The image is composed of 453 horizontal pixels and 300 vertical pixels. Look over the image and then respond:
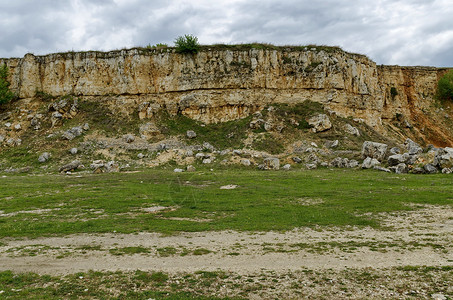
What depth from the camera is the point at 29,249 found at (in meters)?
12.3

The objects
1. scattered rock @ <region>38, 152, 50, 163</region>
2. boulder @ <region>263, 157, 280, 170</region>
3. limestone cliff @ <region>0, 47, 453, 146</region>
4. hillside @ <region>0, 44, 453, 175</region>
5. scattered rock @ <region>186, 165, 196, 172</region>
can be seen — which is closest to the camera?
scattered rock @ <region>186, 165, 196, 172</region>

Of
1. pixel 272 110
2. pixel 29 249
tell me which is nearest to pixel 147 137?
pixel 272 110

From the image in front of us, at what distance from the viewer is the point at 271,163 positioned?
1519 inches

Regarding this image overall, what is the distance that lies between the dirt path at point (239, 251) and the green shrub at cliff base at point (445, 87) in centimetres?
5842

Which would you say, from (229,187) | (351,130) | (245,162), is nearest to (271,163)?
(245,162)

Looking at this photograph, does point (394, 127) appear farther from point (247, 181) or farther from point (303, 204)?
point (303, 204)

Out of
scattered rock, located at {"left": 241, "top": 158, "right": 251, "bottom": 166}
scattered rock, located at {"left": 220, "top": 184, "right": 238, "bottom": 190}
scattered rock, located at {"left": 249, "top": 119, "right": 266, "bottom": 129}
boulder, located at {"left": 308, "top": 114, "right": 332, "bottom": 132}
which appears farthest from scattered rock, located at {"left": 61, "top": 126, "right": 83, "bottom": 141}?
boulder, located at {"left": 308, "top": 114, "right": 332, "bottom": 132}

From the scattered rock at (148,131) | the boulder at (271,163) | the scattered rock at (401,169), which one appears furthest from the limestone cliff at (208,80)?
the scattered rock at (401,169)

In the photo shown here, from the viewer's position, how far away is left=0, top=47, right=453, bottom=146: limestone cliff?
5056 cm

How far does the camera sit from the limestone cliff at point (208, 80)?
166ft

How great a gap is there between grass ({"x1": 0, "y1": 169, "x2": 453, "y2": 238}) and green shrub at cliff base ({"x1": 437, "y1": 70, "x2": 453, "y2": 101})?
40.9m

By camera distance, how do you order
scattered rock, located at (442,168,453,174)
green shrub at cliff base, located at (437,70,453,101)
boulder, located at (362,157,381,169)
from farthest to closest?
green shrub at cliff base, located at (437,70,453,101), boulder, located at (362,157,381,169), scattered rock, located at (442,168,453,174)

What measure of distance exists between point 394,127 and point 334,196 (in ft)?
145

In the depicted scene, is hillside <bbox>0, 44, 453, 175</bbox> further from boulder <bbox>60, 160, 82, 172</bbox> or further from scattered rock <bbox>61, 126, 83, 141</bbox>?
boulder <bbox>60, 160, 82, 172</bbox>
